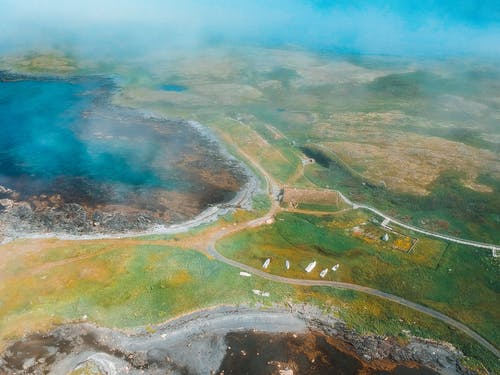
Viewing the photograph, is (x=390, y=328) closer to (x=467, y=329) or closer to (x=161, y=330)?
(x=467, y=329)

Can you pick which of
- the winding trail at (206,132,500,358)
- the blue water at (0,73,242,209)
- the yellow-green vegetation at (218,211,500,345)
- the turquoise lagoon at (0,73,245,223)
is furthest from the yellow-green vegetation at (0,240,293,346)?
the blue water at (0,73,242,209)

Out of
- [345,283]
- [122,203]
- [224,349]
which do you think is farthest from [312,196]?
[224,349]

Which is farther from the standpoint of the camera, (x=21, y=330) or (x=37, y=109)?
(x=37, y=109)

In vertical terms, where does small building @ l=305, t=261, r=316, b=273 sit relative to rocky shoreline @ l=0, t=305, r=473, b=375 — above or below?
above

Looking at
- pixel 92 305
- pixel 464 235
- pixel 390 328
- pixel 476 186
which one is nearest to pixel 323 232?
pixel 390 328

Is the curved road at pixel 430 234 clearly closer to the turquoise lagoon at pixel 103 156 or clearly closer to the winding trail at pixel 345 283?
the winding trail at pixel 345 283

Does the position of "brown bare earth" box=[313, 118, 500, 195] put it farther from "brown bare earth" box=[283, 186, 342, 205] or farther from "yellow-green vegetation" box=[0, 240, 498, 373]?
"yellow-green vegetation" box=[0, 240, 498, 373]

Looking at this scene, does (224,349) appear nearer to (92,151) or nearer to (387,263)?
(387,263)
